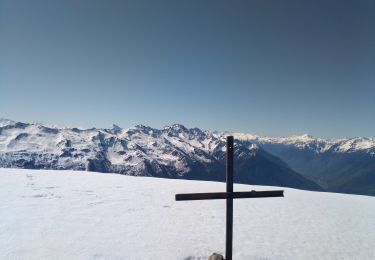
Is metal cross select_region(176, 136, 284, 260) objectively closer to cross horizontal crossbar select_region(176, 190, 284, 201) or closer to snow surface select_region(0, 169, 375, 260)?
cross horizontal crossbar select_region(176, 190, 284, 201)

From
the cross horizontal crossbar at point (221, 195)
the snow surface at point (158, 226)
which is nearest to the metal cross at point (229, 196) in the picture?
the cross horizontal crossbar at point (221, 195)

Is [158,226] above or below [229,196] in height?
below

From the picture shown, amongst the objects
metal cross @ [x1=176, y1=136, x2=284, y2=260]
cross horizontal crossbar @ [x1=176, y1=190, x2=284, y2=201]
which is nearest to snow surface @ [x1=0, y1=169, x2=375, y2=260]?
metal cross @ [x1=176, y1=136, x2=284, y2=260]

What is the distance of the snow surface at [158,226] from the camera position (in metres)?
14.2

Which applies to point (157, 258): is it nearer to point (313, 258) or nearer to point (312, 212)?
point (313, 258)

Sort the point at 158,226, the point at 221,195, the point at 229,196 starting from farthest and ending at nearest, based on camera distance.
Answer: the point at 158,226
the point at 229,196
the point at 221,195

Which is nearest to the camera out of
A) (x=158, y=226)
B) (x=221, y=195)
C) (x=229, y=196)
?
(x=221, y=195)

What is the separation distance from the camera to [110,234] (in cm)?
1572

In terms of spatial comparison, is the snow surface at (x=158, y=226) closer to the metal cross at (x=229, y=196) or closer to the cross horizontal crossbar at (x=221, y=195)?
the metal cross at (x=229, y=196)

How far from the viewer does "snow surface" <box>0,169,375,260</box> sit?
14219 millimetres

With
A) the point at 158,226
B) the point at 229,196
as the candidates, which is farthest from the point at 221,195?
the point at 158,226

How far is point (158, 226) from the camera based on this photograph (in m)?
17.6

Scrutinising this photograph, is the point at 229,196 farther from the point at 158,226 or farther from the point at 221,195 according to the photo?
the point at 158,226

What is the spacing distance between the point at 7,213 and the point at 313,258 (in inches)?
559
